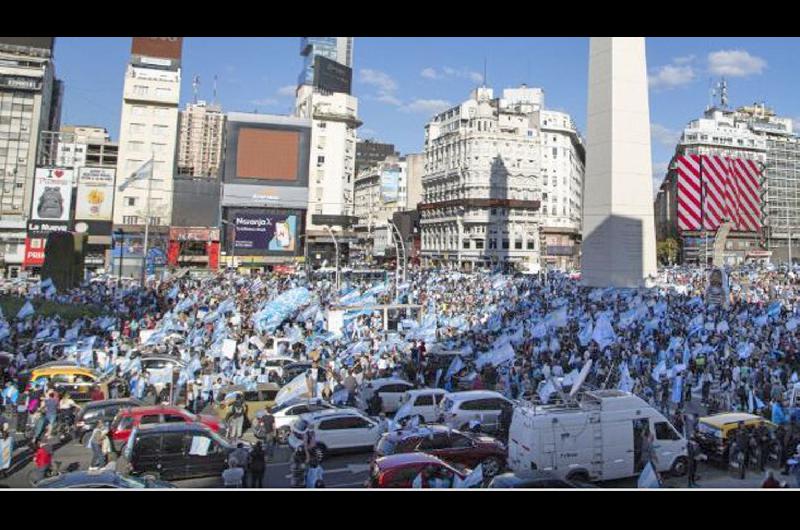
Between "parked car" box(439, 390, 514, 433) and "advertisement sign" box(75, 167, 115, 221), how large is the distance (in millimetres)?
68925

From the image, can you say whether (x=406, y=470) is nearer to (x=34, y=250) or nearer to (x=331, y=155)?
(x=34, y=250)

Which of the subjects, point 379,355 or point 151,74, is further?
point 151,74

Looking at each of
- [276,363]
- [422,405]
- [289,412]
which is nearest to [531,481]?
[422,405]

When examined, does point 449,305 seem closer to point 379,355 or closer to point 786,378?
point 379,355

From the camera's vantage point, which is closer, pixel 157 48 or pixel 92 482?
pixel 92 482

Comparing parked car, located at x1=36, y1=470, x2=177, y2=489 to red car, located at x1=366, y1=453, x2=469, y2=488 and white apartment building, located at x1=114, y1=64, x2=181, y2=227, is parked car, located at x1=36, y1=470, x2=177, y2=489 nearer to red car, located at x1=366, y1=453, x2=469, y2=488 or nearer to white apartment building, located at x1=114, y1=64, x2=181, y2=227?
red car, located at x1=366, y1=453, x2=469, y2=488

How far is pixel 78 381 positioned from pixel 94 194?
2485 inches

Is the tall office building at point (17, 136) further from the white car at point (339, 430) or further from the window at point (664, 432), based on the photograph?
the window at point (664, 432)

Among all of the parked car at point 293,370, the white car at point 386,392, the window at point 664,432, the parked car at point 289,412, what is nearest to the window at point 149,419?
→ the parked car at point 289,412

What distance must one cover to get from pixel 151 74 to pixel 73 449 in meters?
76.4

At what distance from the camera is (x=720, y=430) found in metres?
11.4

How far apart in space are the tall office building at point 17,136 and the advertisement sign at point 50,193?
47.2 feet
